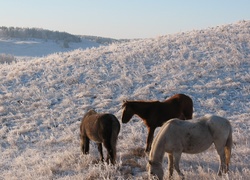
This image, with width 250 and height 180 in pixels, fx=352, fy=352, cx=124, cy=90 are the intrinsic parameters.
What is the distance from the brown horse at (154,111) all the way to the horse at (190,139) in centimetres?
260

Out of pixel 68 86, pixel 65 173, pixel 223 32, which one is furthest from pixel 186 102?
pixel 223 32

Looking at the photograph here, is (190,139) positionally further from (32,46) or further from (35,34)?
(35,34)

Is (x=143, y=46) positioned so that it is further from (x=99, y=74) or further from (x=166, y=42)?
(x=99, y=74)

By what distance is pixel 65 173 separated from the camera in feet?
28.4

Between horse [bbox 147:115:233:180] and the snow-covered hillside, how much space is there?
0.46 m

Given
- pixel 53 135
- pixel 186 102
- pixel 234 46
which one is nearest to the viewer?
pixel 186 102

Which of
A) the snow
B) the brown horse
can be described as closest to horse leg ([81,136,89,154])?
the brown horse

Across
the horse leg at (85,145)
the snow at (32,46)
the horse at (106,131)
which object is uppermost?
the horse at (106,131)

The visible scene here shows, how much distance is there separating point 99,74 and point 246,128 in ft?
32.2

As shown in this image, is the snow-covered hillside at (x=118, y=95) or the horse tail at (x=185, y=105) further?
the horse tail at (x=185, y=105)

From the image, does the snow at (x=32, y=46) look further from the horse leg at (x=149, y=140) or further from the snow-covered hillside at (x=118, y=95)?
the horse leg at (x=149, y=140)

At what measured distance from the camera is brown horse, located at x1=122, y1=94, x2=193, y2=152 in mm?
10031

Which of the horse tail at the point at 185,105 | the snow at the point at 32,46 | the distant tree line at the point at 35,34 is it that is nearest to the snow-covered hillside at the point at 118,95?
the horse tail at the point at 185,105

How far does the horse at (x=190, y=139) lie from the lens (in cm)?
700
